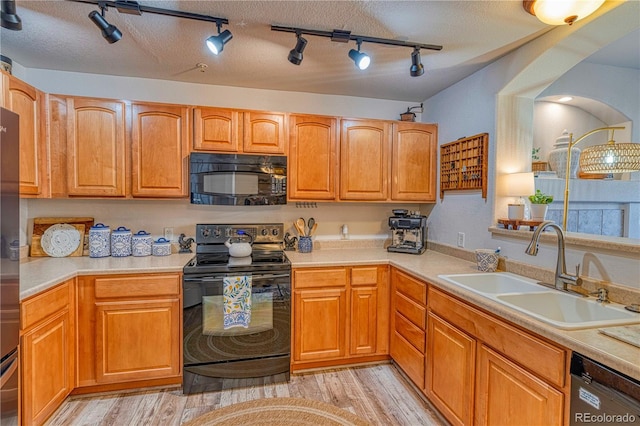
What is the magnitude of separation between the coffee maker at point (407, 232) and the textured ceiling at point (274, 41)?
120cm

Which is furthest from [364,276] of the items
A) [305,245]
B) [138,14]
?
[138,14]

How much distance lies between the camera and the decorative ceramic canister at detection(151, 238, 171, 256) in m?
2.65

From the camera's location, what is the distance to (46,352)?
1893 millimetres

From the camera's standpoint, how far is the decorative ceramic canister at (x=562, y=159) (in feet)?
8.25

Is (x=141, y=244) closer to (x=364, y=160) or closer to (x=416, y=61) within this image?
(x=364, y=160)

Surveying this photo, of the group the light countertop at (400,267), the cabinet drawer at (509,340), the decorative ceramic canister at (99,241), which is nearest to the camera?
the light countertop at (400,267)

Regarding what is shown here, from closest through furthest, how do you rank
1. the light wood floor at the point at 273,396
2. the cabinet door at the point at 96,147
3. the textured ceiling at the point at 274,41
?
the textured ceiling at the point at 274,41
the light wood floor at the point at 273,396
the cabinet door at the point at 96,147

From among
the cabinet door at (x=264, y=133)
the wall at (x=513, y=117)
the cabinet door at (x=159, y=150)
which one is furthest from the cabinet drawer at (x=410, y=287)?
the cabinet door at (x=159, y=150)

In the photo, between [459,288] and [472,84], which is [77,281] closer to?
[459,288]

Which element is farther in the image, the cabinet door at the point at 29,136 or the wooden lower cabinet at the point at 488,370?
the cabinet door at the point at 29,136

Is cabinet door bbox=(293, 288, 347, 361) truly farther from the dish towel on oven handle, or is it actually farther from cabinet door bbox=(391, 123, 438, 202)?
cabinet door bbox=(391, 123, 438, 202)

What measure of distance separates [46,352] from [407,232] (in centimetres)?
280

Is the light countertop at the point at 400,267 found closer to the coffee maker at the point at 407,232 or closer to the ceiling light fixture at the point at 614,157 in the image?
the coffee maker at the point at 407,232

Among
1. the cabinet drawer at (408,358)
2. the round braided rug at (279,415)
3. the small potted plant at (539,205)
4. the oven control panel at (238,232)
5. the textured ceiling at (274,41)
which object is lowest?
the round braided rug at (279,415)
